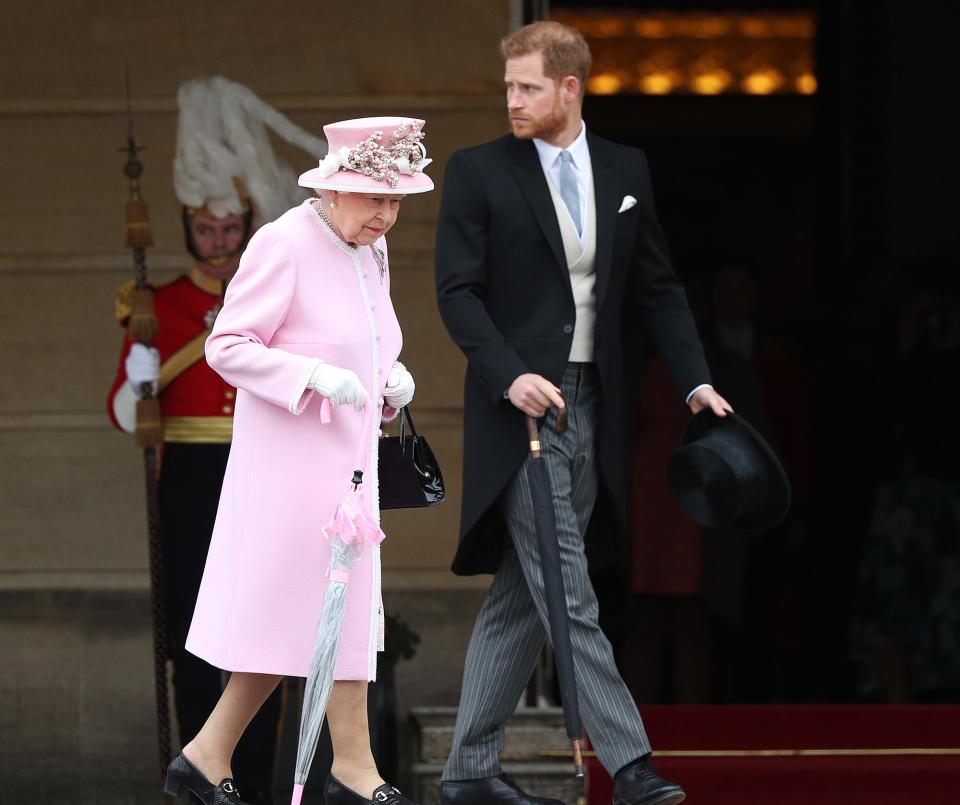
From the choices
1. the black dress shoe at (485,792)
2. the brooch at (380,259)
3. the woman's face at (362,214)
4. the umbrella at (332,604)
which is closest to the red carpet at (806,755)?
the black dress shoe at (485,792)

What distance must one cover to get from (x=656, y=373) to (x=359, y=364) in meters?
3.16

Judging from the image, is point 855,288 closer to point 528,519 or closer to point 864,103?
point 864,103

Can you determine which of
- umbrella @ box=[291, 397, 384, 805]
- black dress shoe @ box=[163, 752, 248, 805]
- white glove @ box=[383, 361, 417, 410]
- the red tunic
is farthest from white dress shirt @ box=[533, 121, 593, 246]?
black dress shoe @ box=[163, 752, 248, 805]

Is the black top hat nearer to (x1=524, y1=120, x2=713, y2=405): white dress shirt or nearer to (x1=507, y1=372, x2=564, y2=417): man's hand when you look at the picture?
(x1=524, y1=120, x2=713, y2=405): white dress shirt

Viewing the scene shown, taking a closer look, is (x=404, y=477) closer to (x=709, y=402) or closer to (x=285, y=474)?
(x=285, y=474)

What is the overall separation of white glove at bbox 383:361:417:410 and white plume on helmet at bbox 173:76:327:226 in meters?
1.39

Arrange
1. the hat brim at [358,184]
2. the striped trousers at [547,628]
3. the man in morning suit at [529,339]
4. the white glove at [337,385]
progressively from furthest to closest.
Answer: the man in morning suit at [529,339] < the striped trousers at [547,628] < the hat brim at [358,184] < the white glove at [337,385]

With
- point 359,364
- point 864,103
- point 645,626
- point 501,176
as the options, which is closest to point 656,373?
point 645,626

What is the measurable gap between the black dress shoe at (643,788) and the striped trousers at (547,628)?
0.09 ft

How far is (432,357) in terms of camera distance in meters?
6.80

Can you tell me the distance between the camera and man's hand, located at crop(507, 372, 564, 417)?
16.1 feet

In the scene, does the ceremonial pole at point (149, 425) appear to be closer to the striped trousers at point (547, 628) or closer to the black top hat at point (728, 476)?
the striped trousers at point (547, 628)

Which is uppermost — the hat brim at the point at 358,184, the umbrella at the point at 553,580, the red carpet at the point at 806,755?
the hat brim at the point at 358,184

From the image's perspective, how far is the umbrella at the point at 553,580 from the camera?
4.85 metres
